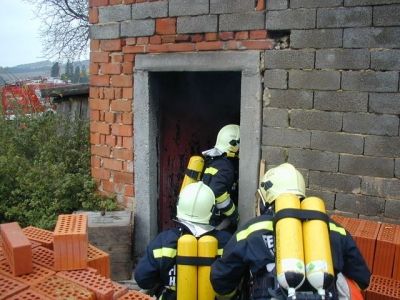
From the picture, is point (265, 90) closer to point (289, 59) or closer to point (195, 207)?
point (289, 59)

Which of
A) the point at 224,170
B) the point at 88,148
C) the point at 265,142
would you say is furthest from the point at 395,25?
the point at 88,148

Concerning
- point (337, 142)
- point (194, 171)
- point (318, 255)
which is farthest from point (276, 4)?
point (318, 255)

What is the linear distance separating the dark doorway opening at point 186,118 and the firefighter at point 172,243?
2.13 metres

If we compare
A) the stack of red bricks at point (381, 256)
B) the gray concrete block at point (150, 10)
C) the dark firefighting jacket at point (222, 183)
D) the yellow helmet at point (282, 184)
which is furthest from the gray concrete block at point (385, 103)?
the gray concrete block at point (150, 10)

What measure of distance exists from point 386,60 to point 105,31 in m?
3.14

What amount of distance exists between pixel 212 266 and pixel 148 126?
2.45 meters

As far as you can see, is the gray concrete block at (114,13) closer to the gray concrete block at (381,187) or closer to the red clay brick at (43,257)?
the red clay brick at (43,257)

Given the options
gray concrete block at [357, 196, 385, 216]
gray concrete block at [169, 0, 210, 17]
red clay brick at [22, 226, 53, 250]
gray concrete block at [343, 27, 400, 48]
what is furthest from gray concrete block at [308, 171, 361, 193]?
red clay brick at [22, 226, 53, 250]

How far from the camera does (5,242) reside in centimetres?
283

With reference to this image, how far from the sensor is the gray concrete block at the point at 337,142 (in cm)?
384

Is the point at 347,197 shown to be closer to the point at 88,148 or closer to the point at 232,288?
the point at 232,288

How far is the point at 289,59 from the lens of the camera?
4047 mm

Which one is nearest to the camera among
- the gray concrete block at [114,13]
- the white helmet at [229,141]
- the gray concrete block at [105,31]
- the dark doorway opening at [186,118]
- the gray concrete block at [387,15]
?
the gray concrete block at [387,15]

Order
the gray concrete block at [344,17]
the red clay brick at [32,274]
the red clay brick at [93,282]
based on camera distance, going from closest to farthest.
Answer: the red clay brick at [93,282], the red clay brick at [32,274], the gray concrete block at [344,17]
